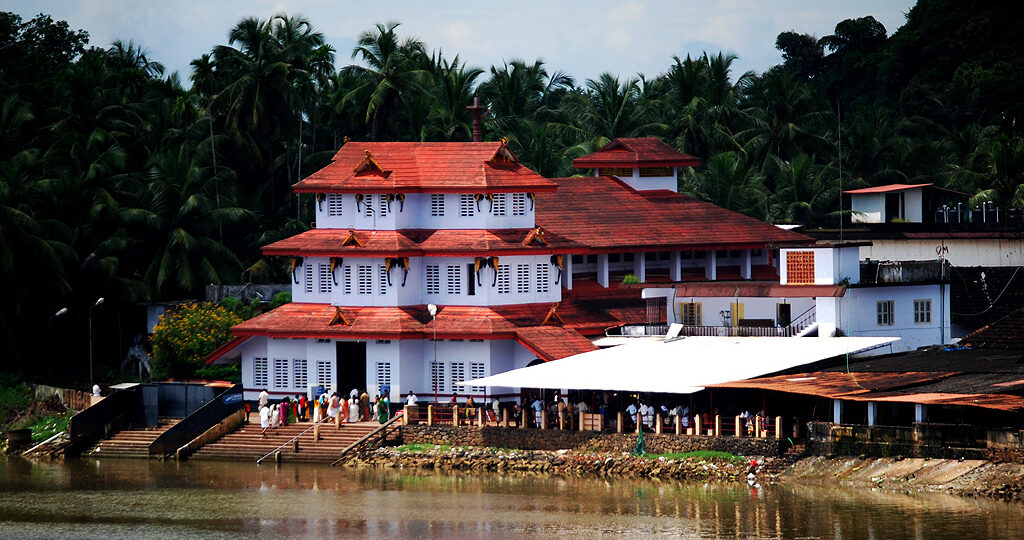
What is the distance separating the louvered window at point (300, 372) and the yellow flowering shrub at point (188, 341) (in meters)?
4.63

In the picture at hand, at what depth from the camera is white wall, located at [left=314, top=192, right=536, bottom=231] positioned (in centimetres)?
5969

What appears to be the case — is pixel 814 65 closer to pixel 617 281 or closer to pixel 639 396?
pixel 617 281

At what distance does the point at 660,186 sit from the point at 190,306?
57.5ft

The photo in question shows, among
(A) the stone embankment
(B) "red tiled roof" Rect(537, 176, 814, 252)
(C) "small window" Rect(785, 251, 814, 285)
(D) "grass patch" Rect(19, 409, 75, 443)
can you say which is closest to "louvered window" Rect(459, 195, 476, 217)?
(B) "red tiled roof" Rect(537, 176, 814, 252)

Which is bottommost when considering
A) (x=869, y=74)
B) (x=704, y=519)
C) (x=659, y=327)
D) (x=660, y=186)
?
(x=704, y=519)

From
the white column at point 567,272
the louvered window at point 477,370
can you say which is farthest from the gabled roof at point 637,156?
the louvered window at point 477,370

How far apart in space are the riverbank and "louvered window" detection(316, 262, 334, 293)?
743 cm

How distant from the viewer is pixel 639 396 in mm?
54812

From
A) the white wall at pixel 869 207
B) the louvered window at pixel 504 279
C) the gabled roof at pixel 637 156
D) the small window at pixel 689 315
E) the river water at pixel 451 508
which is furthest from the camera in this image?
the white wall at pixel 869 207

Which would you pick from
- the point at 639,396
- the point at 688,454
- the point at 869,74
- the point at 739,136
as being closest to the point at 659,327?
the point at 639,396

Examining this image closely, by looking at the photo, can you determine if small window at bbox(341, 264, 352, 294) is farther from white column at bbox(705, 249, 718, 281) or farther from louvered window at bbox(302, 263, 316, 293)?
white column at bbox(705, 249, 718, 281)

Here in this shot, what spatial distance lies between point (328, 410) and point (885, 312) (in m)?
17.2

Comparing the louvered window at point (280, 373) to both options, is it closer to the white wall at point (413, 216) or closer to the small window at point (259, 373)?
the small window at point (259, 373)

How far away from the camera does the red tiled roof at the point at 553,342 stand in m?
55.9
